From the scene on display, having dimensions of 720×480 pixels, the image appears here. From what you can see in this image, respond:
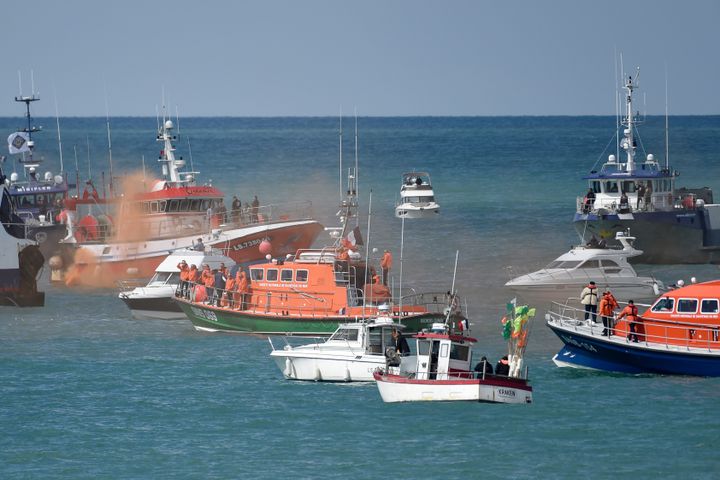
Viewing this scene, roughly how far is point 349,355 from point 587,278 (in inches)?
667

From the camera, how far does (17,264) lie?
5212 centimetres

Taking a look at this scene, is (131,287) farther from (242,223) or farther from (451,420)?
(451,420)

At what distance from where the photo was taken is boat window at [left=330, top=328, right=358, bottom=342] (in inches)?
1545

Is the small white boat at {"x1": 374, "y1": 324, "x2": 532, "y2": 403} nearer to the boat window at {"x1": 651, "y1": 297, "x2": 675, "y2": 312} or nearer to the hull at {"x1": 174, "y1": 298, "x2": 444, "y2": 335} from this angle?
the boat window at {"x1": 651, "y1": 297, "x2": 675, "y2": 312}

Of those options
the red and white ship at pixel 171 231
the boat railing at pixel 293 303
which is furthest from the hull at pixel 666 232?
the boat railing at pixel 293 303

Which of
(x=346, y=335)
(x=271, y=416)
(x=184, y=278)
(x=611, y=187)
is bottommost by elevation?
(x=271, y=416)

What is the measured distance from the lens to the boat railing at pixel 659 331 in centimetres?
3856

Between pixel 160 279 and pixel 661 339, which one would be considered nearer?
pixel 661 339

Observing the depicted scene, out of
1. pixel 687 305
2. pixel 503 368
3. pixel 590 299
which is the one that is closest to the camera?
pixel 503 368

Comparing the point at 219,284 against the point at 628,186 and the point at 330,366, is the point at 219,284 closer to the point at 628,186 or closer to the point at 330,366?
the point at 330,366

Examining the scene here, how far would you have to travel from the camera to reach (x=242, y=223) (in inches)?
2414

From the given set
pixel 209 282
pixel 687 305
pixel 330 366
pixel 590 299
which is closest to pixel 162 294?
pixel 209 282

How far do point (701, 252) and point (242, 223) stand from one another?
61.5 ft

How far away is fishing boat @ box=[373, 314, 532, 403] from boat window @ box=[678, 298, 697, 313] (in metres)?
5.41
